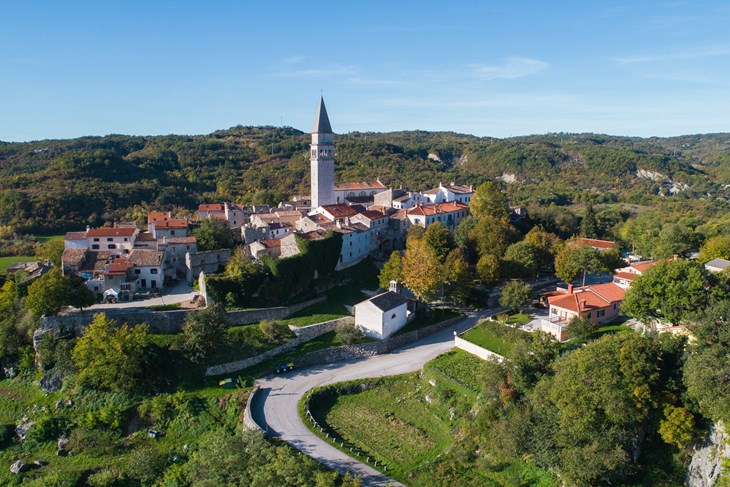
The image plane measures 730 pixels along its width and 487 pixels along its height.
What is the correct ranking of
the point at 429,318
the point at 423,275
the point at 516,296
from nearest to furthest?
1. the point at 516,296
2. the point at 423,275
3. the point at 429,318

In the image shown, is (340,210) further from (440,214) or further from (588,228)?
(588,228)

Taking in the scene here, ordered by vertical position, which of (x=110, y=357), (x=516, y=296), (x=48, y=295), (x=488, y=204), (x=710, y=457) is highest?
(x=488, y=204)

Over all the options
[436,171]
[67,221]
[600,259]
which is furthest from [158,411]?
[436,171]

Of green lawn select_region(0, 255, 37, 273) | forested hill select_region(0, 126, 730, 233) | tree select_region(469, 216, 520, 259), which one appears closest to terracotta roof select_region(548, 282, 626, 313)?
tree select_region(469, 216, 520, 259)

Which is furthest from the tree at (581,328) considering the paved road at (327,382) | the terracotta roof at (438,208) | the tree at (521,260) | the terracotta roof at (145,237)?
the terracotta roof at (145,237)

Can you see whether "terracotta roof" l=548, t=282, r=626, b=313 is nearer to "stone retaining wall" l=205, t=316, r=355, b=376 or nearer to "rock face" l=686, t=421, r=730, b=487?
"rock face" l=686, t=421, r=730, b=487

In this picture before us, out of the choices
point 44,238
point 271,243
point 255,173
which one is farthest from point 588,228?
point 44,238

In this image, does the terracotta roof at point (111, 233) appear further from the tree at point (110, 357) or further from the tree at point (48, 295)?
the tree at point (110, 357)
